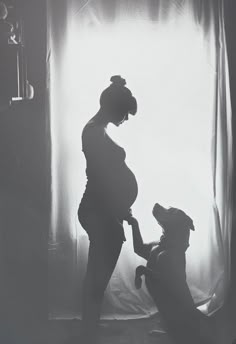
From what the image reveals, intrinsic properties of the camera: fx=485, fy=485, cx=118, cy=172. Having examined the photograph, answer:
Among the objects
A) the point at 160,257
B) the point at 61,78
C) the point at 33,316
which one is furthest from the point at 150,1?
the point at 33,316

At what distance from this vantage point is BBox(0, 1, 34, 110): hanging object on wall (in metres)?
2.15

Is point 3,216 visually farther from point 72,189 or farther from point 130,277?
point 130,277

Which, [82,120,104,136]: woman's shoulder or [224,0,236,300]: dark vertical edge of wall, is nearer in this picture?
[82,120,104,136]: woman's shoulder

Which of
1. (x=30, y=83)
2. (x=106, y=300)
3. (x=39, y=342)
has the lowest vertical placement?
(x=39, y=342)

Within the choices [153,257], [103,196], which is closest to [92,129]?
[103,196]

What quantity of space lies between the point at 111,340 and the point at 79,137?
93 cm

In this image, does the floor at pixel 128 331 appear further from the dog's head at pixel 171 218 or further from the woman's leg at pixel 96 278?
the dog's head at pixel 171 218

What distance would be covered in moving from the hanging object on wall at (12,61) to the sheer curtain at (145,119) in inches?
4.9

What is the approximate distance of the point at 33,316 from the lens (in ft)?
7.30

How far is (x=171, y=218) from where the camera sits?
219 cm

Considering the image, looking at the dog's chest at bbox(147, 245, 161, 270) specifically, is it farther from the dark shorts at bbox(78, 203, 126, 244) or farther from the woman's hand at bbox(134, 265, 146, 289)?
the dark shorts at bbox(78, 203, 126, 244)

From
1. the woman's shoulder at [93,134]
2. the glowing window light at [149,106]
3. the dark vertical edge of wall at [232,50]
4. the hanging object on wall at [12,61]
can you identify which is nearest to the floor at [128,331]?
the dark vertical edge of wall at [232,50]

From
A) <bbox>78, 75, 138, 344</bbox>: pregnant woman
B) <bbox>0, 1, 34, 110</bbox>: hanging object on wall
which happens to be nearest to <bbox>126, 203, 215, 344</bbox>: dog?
<bbox>78, 75, 138, 344</bbox>: pregnant woman

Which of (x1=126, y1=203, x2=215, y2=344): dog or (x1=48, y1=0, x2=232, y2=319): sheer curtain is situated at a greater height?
(x1=48, y1=0, x2=232, y2=319): sheer curtain
